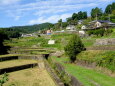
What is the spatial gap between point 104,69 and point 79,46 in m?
5.87

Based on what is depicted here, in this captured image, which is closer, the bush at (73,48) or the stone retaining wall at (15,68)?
the stone retaining wall at (15,68)

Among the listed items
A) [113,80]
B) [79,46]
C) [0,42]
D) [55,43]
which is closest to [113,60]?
[113,80]

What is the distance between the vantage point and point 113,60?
37.0 ft

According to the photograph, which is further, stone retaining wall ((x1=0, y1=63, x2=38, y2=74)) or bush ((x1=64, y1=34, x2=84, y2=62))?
bush ((x1=64, y1=34, x2=84, y2=62))

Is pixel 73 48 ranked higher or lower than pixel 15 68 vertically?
higher

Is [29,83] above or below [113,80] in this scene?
below

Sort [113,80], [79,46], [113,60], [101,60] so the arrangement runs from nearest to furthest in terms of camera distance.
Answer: [113,80] < [113,60] < [101,60] < [79,46]

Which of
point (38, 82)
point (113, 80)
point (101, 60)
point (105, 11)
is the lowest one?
point (38, 82)

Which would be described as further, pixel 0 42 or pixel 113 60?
pixel 0 42

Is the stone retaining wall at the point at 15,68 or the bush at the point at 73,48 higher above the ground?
the bush at the point at 73,48

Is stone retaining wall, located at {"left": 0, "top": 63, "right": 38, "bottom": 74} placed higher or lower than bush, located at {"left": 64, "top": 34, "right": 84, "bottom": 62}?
lower

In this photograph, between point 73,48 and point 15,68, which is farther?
point 15,68

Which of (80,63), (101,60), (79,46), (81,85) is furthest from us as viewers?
(79,46)

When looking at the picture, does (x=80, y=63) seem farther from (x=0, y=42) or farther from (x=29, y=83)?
(x=0, y=42)
